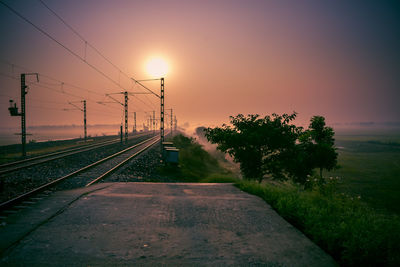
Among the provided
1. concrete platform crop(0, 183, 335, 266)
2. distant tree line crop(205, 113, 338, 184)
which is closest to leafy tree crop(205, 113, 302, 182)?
distant tree line crop(205, 113, 338, 184)

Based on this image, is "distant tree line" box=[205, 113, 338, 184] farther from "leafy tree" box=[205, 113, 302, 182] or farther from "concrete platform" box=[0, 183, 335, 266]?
"concrete platform" box=[0, 183, 335, 266]

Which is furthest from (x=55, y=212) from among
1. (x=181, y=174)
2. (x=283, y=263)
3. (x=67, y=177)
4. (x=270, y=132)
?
(x=270, y=132)

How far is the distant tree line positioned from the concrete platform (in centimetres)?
821

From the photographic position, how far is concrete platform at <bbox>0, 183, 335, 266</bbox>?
3939mm

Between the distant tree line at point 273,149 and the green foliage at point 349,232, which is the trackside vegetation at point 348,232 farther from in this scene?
the distant tree line at point 273,149

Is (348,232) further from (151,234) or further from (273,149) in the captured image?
(273,149)

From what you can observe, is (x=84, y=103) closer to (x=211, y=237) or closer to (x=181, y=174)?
(x=181, y=174)

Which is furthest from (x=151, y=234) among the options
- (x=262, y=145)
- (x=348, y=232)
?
(x=262, y=145)

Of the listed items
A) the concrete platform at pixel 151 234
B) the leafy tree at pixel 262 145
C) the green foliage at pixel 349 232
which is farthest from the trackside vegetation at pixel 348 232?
the leafy tree at pixel 262 145

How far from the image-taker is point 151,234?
4848 mm

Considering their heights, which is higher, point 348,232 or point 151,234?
point 348,232

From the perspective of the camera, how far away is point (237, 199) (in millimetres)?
7680

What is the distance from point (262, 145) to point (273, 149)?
0.85m

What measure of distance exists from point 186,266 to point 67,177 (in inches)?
371
